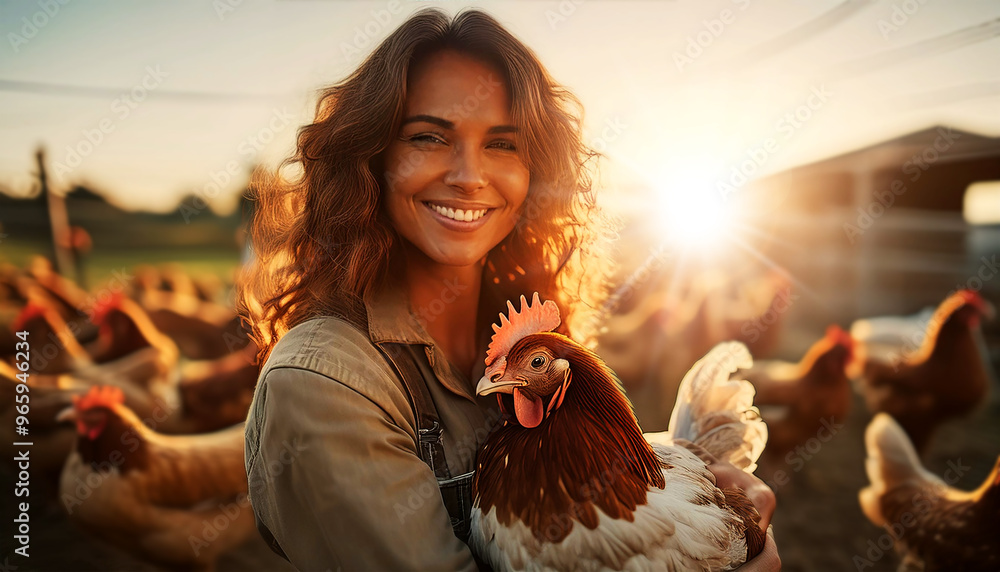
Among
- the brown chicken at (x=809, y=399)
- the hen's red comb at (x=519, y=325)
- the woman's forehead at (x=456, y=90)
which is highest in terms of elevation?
the woman's forehead at (x=456, y=90)

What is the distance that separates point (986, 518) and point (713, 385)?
257 cm

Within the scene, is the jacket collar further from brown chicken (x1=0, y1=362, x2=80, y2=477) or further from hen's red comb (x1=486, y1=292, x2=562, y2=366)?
brown chicken (x1=0, y1=362, x2=80, y2=477)

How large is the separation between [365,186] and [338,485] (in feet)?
3.10

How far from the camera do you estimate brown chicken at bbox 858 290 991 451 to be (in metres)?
5.03

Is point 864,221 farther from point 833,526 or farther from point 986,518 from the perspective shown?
point 986,518

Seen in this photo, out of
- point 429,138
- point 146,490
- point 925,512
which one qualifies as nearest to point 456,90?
point 429,138

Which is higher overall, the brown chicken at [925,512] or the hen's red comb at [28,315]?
the hen's red comb at [28,315]

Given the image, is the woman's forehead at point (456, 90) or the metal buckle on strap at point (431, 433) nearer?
the metal buckle on strap at point (431, 433)

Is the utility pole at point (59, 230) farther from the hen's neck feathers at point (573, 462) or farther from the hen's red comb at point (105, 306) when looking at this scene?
the hen's neck feathers at point (573, 462)

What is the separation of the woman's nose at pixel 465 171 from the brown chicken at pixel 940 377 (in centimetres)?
528

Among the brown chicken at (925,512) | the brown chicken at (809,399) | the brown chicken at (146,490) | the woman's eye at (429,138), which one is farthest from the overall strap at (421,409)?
the brown chicken at (809,399)

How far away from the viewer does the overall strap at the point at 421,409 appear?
157cm

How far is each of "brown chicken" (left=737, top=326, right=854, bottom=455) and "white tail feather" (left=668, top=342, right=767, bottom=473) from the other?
2892mm

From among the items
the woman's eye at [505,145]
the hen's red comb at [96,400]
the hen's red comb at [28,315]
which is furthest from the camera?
the hen's red comb at [28,315]
